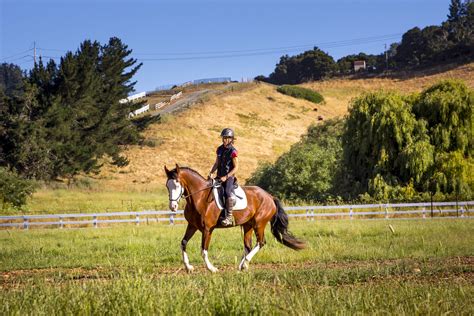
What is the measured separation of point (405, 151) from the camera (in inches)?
1423

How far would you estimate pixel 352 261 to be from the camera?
47.1 ft

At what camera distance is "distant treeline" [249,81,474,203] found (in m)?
35.2

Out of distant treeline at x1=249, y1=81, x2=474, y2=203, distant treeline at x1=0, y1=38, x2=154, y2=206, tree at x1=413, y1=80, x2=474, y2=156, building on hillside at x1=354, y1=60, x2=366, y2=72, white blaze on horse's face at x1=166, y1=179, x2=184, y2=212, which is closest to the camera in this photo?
white blaze on horse's face at x1=166, y1=179, x2=184, y2=212

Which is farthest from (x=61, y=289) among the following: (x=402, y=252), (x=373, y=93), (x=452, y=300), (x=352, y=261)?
(x=373, y=93)

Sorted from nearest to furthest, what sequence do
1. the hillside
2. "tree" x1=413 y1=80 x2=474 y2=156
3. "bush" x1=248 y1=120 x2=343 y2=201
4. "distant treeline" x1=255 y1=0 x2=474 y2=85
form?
1. "tree" x1=413 y1=80 x2=474 y2=156
2. "bush" x1=248 y1=120 x2=343 y2=201
3. the hillside
4. "distant treeline" x1=255 y1=0 x2=474 y2=85

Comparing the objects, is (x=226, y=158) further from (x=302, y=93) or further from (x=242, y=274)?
(x=302, y=93)

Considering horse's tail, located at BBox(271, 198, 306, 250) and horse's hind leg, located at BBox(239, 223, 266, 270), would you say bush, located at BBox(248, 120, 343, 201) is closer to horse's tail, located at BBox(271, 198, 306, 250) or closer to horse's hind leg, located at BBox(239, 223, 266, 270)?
horse's tail, located at BBox(271, 198, 306, 250)

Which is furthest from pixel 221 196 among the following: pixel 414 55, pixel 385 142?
pixel 414 55

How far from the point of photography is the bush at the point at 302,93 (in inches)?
4034

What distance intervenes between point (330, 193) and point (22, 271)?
1173 inches

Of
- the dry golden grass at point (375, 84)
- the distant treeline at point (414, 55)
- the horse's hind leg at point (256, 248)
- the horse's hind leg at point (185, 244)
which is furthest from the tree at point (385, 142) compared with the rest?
the distant treeline at point (414, 55)

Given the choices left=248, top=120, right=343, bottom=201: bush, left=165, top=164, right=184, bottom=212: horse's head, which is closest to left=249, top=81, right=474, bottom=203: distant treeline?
left=248, top=120, right=343, bottom=201: bush

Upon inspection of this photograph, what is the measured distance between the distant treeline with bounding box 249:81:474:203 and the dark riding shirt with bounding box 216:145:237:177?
22.9m

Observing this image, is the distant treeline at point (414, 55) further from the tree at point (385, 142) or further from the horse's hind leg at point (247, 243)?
the horse's hind leg at point (247, 243)
